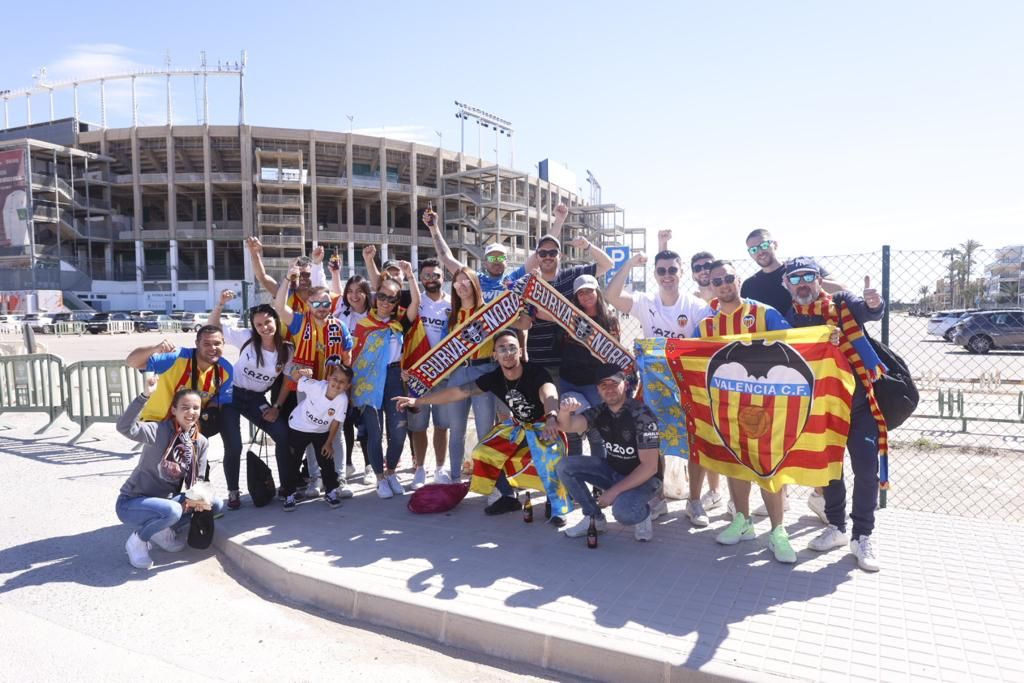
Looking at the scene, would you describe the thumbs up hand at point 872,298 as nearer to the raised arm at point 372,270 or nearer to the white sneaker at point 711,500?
the white sneaker at point 711,500

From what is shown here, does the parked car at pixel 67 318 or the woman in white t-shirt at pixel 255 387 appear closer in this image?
the woman in white t-shirt at pixel 255 387

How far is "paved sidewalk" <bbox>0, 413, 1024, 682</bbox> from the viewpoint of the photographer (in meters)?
3.32

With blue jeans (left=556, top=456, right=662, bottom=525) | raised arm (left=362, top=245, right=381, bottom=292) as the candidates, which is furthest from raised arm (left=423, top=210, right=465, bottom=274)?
blue jeans (left=556, top=456, right=662, bottom=525)

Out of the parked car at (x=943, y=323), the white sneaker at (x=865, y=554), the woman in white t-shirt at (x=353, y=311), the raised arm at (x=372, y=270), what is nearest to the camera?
the white sneaker at (x=865, y=554)

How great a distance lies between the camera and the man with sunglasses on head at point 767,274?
5.16 meters

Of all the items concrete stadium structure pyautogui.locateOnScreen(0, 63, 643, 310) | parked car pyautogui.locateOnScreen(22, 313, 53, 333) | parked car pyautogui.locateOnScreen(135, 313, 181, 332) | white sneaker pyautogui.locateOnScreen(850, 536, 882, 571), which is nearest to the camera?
white sneaker pyautogui.locateOnScreen(850, 536, 882, 571)

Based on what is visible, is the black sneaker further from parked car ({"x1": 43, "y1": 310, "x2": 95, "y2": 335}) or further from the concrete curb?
parked car ({"x1": 43, "y1": 310, "x2": 95, "y2": 335})

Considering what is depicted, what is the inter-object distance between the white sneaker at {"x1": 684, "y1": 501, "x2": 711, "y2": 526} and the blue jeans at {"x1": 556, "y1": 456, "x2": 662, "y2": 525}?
458mm

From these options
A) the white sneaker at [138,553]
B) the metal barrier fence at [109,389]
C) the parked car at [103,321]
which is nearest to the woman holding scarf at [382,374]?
the white sneaker at [138,553]

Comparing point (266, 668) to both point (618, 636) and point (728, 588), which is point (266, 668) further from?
point (728, 588)

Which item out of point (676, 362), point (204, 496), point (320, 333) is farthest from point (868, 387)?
point (204, 496)

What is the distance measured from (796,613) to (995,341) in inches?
942

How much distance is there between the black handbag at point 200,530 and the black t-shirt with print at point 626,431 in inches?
125

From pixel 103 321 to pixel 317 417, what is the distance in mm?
46924
